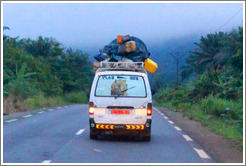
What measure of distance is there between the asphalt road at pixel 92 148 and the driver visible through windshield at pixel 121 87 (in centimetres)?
136

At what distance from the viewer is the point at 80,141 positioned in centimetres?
1199

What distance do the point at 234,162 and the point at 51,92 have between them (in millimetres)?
38260

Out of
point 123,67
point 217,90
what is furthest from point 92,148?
point 217,90

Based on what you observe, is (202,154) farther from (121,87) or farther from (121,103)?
(121,87)

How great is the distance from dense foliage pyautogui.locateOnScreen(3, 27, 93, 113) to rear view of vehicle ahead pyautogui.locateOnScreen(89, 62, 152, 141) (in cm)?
1468

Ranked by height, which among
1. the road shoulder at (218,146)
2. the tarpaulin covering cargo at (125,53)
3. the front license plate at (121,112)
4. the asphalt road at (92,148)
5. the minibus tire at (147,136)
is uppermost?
the tarpaulin covering cargo at (125,53)

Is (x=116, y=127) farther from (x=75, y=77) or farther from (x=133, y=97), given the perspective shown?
(x=75, y=77)

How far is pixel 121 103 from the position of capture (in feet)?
38.1

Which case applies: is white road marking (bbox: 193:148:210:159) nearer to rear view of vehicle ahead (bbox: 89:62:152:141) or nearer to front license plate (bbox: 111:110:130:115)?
rear view of vehicle ahead (bbox: 89:62:152:141)

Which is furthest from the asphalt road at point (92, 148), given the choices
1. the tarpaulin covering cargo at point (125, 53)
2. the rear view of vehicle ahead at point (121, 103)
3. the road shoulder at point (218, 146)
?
the tarpaulin covering cargo at point (125, 53)

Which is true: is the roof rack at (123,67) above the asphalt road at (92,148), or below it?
above

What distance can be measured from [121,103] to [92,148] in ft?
5.12

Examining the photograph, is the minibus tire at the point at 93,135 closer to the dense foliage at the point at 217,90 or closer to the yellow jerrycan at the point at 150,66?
the yellow jerrycan at the point at 150,66

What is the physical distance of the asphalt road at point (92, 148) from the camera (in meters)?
9.33
